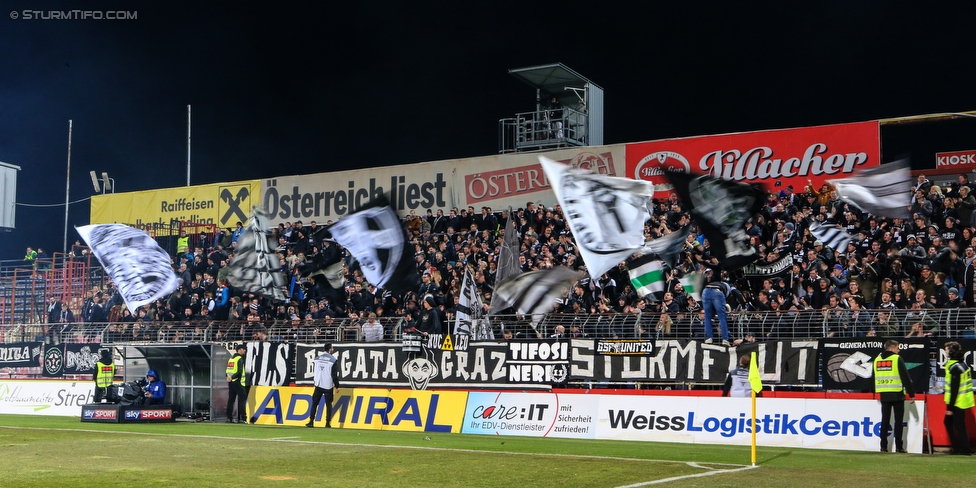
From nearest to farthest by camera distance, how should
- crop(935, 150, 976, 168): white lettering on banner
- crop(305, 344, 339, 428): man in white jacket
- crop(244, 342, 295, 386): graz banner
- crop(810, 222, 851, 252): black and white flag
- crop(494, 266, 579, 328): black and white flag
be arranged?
crop(305, 344, 339, 428): man in white jacket
crop(494, 266, 579, 328): black and white flag
crop(810, 222, 851, 252): black and white flag
crop(244, 342, 295, 386): graz banner
crop(935, 150, 976, 168): white lettering on banner

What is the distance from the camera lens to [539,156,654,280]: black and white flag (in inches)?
830

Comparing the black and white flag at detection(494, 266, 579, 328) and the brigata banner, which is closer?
the brigata banner

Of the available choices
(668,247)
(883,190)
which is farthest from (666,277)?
(883,190)

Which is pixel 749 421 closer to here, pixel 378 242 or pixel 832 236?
pixel 832 236

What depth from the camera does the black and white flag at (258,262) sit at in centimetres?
2628

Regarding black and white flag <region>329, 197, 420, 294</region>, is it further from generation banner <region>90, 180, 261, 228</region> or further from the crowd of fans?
generation banner <region>90, 180, 261, 228</region>

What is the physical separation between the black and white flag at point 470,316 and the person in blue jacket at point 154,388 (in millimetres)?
8786

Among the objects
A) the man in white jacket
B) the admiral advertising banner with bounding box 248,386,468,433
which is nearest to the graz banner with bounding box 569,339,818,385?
the admiral advertising banner with bounding box 248,386,468,433

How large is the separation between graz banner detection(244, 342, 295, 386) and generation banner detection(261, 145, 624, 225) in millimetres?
8494

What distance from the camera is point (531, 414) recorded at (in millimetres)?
22203

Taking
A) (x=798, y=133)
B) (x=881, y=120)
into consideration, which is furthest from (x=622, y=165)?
(x=881, y=120)

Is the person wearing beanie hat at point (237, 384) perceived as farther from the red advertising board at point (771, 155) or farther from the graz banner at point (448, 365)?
the red advertising board at point (771, 155)

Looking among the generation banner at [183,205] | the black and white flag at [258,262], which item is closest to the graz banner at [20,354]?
the black and white flag at [258,262]

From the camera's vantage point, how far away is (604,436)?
21016mm
